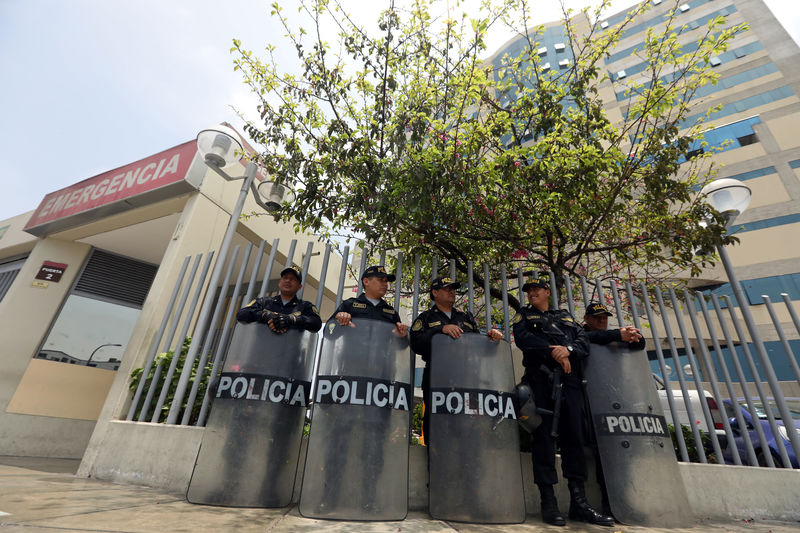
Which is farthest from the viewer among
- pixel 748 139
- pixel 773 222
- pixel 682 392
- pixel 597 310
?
pixel 748 139

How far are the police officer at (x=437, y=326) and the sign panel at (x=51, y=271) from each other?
26.6 feet

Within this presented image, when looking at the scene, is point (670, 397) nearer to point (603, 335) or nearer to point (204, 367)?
point (603, 335)

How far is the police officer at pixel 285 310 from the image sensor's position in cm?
294

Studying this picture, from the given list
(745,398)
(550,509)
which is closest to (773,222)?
(745,398)

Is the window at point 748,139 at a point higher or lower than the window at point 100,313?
higher

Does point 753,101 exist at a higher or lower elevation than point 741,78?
lower

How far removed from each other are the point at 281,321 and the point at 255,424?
750 mm

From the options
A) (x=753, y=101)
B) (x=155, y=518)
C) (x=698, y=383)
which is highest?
(x=753, y=101)

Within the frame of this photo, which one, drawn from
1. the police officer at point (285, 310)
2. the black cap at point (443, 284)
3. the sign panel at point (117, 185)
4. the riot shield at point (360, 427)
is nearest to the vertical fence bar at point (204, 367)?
the police officer at point (285, 310)

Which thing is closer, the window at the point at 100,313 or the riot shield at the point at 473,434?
the riot shield at the point at 473,434

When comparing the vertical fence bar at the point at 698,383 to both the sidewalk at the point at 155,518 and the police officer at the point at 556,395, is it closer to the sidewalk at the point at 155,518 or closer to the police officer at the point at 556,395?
the sidewalk at the point at 155,518

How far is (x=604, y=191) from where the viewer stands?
4.75 metres

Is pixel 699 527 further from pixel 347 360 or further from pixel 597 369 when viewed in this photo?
pixel 347 360

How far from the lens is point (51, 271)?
7.37 meters
